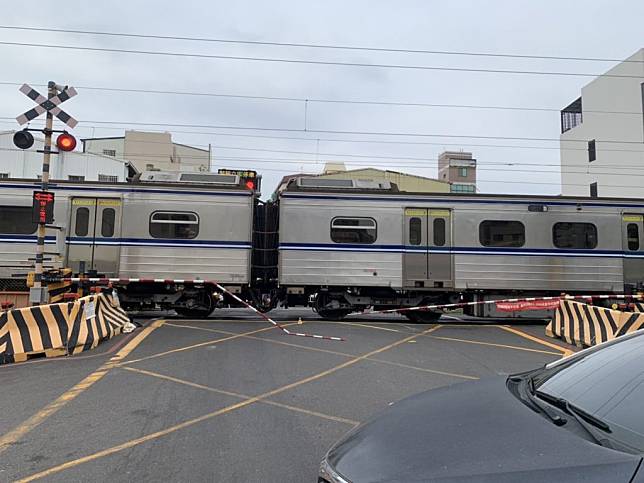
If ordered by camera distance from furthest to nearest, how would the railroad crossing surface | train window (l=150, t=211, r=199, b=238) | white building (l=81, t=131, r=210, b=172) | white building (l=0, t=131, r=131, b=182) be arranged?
white building (l=81, t=131, r=210, b=172), white building (l=0, t=131, r=131, b=182), train window (l=150, t=211, r=199, b=238), the railroad crossing surface

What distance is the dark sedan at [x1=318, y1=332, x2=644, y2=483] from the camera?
6.21 ft

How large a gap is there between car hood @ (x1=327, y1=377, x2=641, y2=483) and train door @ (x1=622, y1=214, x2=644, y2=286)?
1275cm

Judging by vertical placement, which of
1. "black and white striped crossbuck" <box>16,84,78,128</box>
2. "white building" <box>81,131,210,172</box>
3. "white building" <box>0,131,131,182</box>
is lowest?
"black and white striped crossbuck" <box>16,84,78,128</box>

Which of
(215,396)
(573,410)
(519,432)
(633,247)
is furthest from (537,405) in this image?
(633,247)

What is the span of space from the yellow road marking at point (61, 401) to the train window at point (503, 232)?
9.03 metres

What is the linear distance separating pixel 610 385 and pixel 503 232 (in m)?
11.3

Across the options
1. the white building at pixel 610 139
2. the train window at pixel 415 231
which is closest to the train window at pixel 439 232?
the train window at pixel 415 231

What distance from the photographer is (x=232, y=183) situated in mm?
13219

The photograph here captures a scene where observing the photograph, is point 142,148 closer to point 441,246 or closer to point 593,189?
point 593,189

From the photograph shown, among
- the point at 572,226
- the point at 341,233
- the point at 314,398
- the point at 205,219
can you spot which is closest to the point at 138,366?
the point at 314,398

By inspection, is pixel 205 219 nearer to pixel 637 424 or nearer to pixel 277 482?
pixel 277 482

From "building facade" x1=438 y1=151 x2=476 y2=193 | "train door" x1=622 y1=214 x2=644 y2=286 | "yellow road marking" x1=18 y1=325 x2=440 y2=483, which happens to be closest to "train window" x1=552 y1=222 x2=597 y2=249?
"train door" x1=622 y1=214 x2=644 y2=286

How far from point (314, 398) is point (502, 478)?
4.17 m

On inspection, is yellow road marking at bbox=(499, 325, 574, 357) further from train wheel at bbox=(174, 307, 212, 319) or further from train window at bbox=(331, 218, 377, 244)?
train wheel at bbox=(174, 307, 212, 319)
